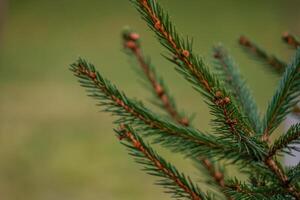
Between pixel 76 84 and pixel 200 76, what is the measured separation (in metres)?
1.60

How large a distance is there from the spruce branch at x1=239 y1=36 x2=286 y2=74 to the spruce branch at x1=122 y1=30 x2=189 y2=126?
13cm

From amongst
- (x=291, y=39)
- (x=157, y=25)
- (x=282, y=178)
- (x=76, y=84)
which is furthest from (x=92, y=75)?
(x=76, y=84)

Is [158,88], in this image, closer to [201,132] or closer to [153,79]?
[153,79]

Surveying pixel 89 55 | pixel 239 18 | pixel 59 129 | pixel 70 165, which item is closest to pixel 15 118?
pixel 59 129

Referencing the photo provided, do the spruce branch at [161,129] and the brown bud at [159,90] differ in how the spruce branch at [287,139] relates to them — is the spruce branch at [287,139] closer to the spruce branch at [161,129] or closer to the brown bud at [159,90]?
the spruce branch at [161,129]

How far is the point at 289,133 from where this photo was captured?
12.0 inches

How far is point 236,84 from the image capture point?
442mm

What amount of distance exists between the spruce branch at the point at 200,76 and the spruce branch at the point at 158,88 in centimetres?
17

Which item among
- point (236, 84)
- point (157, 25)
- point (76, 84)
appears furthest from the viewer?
point (76, 84)

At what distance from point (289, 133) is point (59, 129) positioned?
155 cm

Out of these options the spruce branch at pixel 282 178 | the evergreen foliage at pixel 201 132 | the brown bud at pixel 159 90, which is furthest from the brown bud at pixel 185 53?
the brown bud at pixel 159 90

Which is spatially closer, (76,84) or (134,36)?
(134,36)

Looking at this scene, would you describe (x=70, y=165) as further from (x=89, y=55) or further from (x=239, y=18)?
(x=239, y=18)

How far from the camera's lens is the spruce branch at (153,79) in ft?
1.58
